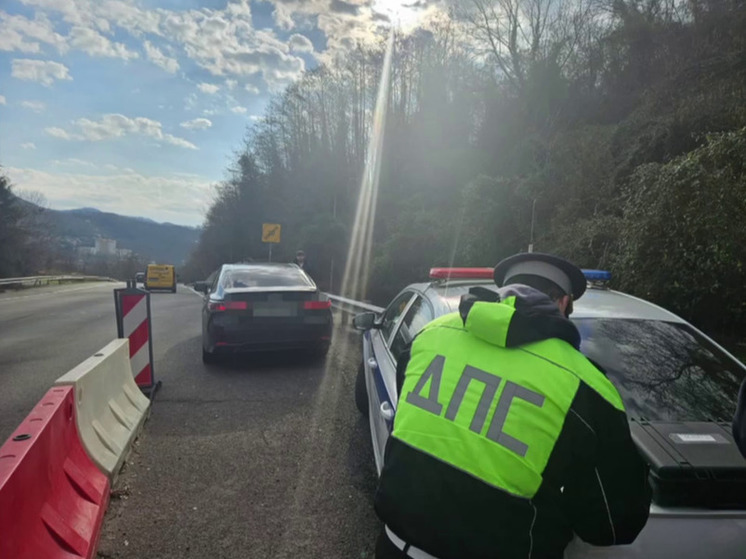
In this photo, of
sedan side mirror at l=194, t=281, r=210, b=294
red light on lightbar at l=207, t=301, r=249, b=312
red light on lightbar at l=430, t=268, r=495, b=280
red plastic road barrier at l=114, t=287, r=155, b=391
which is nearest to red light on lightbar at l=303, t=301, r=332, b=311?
red light on lightbar at l=207, t=301, r=249, b=312

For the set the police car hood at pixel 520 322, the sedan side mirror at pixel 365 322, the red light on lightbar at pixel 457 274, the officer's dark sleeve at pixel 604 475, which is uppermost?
the police car hood at pixel 520 322

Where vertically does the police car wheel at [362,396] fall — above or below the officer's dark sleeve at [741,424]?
below

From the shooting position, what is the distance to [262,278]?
24.3 ft

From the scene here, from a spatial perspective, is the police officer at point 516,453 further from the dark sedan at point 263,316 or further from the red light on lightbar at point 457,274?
the dark sedan at point 263,316

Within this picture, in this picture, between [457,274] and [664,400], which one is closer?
[664,400]

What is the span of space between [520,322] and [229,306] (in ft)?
18.9

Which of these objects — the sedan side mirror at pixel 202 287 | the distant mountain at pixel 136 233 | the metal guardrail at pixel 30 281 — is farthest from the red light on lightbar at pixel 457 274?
the distant mountain at pixel 136 233

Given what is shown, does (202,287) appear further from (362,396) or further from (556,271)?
(556,271)

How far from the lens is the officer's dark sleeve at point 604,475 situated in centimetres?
140

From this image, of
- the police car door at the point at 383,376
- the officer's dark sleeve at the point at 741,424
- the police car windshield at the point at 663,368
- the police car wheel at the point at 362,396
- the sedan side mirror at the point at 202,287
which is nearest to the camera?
the officer's dark sleeve at the point at 741,424

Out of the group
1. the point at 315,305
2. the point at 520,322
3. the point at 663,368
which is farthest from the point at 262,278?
the point at 520,322

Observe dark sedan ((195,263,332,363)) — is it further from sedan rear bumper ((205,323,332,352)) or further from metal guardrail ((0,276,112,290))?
metal guardrail ((0,276,112,290))

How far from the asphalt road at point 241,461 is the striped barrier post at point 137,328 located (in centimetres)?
33

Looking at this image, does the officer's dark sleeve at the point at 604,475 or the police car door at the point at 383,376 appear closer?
the officer's dark sleeve at the point at 604,475
